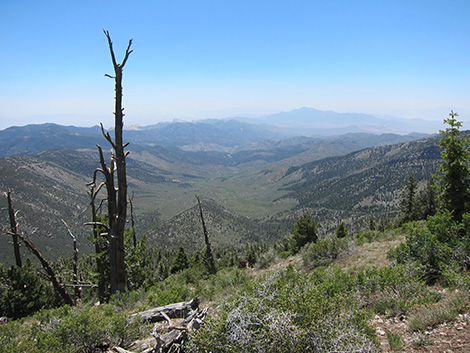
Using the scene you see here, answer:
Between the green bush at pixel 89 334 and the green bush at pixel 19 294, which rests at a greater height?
the green bush at pixel 89 334

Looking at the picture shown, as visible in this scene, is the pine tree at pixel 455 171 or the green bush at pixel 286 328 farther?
the pine tree at pixel 455 171

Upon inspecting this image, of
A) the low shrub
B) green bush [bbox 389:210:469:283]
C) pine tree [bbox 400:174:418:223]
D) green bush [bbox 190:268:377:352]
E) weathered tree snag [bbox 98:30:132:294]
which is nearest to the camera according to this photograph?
green bush [bbox 190:268:377:352]

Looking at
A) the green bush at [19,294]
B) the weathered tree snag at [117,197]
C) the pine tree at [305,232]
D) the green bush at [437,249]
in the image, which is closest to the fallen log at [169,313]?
the weathered tree snag at [117,197]

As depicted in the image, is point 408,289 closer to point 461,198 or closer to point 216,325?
point 216,325

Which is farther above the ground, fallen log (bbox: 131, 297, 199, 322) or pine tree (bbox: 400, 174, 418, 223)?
fallen log (bbox: 131, 297, 199, 322)

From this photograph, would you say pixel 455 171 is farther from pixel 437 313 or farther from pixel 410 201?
pixel 410 201

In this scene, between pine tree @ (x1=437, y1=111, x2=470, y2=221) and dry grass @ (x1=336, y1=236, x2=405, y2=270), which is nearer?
dry grass @ (x1=336, y1=236, x2=405, y2=270)

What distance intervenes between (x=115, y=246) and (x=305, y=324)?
8.05 m

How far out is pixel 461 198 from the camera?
15.0m

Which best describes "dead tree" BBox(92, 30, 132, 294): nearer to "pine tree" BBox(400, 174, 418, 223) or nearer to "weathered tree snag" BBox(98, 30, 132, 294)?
"weathered tree snag" BBox(98, 30, 132, 294)

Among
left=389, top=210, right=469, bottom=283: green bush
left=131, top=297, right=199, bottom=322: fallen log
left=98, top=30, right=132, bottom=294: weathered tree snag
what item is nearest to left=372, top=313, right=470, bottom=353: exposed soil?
left=389, top=210, right=469, bottom=283: green bush

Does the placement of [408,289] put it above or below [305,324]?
below

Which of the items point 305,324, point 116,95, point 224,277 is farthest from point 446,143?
point 116,95

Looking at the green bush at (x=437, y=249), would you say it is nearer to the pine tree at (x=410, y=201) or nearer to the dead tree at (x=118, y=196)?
the dead tree at (x=118, y=196)
